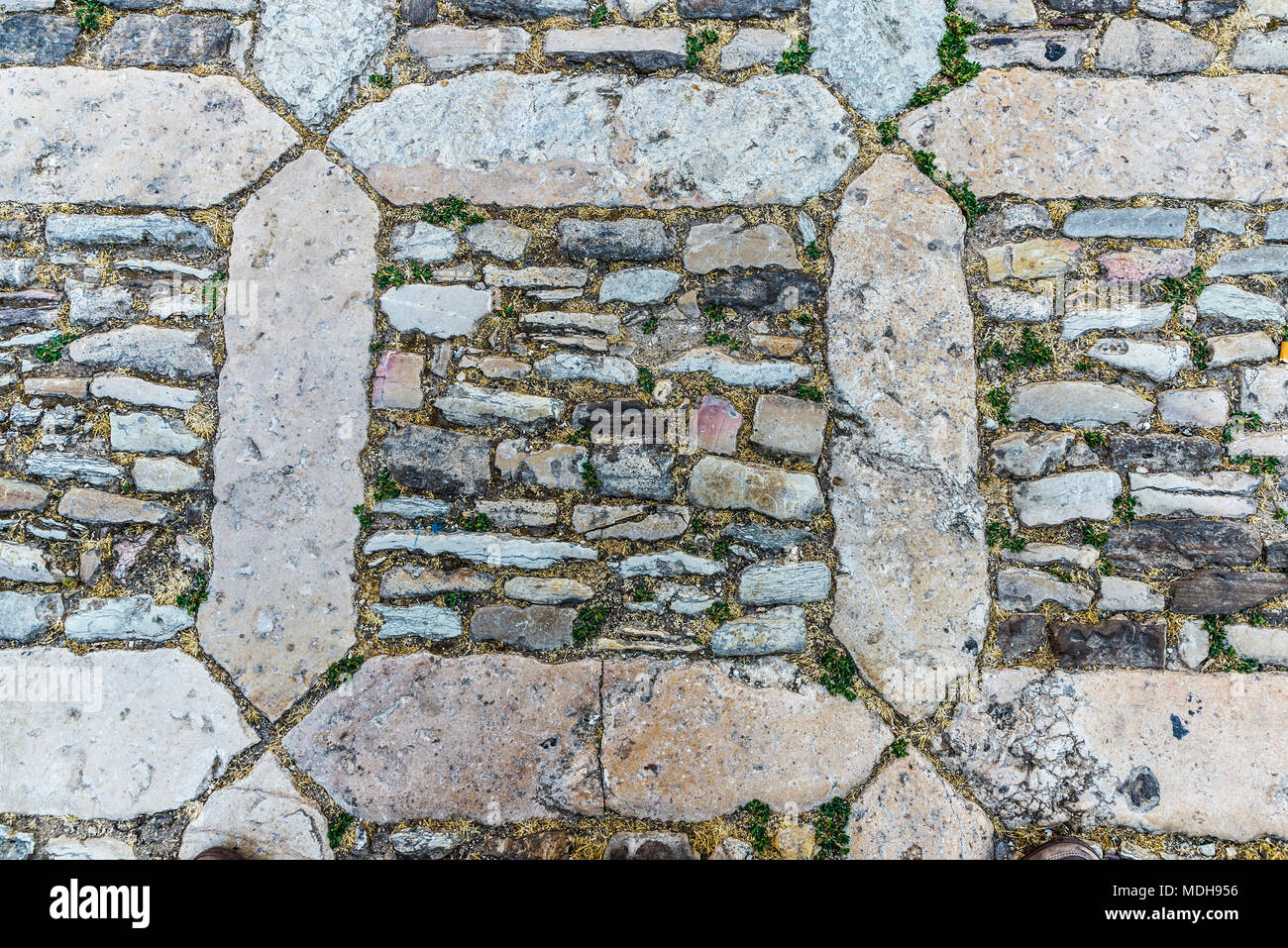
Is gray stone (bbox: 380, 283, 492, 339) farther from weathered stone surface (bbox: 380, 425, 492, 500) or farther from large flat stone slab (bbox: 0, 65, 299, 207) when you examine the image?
large flat stone slab (bbox: 0, 65, 299, 207)

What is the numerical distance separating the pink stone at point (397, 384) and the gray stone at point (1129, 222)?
6.48 ft

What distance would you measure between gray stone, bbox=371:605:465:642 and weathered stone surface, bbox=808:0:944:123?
6.31 ft

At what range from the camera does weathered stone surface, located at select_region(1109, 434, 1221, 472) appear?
200 cm

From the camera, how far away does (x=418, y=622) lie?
2.00 metres

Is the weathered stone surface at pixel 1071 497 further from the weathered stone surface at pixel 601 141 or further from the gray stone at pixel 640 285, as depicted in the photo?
the gray stone at pixel 640 285

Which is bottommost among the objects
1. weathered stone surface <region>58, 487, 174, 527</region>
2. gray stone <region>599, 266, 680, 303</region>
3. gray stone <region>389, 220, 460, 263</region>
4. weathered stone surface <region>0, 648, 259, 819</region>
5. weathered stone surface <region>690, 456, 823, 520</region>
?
weathered stone surface <region>0, 648, 259, 819</region>

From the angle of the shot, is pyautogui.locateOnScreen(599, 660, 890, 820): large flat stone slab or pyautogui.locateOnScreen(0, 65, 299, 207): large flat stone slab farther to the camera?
pyautogui.locateOnScreen(0, 65, 299, 207): large flat stone slab

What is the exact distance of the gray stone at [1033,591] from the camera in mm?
1987

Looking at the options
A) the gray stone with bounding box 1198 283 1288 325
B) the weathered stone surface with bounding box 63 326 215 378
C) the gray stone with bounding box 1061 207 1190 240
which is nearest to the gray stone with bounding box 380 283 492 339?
the weathered stone surface with bounding box 63 326 215 378

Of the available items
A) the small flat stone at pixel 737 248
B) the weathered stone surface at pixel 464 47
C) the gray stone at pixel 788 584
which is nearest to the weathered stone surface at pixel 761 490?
the gray stone at pixel 788 584

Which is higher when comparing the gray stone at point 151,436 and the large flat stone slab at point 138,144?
the large flat stone slab at point 138,144

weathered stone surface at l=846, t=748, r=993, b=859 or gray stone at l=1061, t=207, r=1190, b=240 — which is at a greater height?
gray stone at l=1061, t=207, r=1190, b=240

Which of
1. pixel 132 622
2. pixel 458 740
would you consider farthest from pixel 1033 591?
pixel 132 622

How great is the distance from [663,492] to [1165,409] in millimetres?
1472
